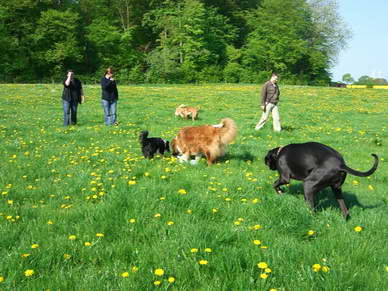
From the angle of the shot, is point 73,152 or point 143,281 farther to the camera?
point 73,152

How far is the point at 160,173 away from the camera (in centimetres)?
637

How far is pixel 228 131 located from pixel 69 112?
803 centimetres

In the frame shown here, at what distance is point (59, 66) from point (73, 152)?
160ft

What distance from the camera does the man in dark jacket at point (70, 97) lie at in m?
12.3

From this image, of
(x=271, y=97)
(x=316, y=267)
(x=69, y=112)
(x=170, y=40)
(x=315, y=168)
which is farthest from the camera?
(x=170, y=40)

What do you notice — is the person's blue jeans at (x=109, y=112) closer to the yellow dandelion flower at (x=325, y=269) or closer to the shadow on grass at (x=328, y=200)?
the shadow on grass at (x=328, y=200)

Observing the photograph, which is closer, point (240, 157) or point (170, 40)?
point (240, 157)

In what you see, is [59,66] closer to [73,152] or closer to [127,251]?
[73,152]

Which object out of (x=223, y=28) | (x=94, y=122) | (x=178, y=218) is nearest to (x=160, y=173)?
(x=178, y=218)

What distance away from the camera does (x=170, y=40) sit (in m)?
57.3

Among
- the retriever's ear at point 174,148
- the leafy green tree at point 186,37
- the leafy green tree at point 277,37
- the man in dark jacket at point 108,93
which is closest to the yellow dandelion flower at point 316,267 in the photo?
the retriever's ear at point 174,148

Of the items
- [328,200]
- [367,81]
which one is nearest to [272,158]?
[328,200]

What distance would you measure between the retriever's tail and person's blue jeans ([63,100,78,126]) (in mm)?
7527

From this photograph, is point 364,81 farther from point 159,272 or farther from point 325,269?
point 159,272
